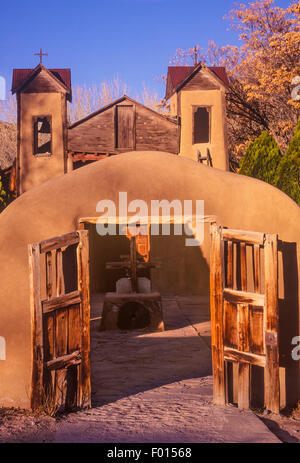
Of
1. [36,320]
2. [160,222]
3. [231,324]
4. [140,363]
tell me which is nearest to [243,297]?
[231,324]

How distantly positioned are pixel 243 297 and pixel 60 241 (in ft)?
8.07

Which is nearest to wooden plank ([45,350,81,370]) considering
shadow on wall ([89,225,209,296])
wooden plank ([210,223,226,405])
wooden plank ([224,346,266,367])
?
wooden plank ([210,223,226,405])

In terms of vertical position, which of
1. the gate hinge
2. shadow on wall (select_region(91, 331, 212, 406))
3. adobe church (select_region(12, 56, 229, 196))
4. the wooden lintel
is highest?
adobe church (select_region(12, 56, 229, 196))

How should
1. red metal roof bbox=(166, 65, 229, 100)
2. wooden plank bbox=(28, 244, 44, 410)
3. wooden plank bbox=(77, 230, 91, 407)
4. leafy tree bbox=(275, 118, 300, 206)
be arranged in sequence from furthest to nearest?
red metal roof bbox=(166, 65, 229, 100)
leafy tree bbox=(275, 118, 300, 206)
wooden plank bbox=(77, 230, 91, 407)
wooden plank bbox=(28, 244, 44, 410)

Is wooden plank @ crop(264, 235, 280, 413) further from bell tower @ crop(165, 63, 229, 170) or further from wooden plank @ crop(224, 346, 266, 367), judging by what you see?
bell tower @ crop(165, 63, 229, 170)

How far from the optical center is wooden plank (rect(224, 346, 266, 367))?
22.1 feet

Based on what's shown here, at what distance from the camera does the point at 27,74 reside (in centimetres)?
2331

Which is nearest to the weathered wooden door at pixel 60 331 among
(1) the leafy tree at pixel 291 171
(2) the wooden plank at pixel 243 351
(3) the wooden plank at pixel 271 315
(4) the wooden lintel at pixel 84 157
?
(2) the wooden plank at pixel 243 351

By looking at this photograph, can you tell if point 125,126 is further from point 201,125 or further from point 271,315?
point 271,315

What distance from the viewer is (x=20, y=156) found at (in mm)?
21531

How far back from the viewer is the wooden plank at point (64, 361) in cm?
656

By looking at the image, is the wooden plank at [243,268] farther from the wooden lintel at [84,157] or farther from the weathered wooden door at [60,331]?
the wooden lintel at [84,157]

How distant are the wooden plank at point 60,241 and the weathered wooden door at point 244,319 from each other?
180cm

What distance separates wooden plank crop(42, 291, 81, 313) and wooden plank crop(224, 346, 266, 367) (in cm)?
207
